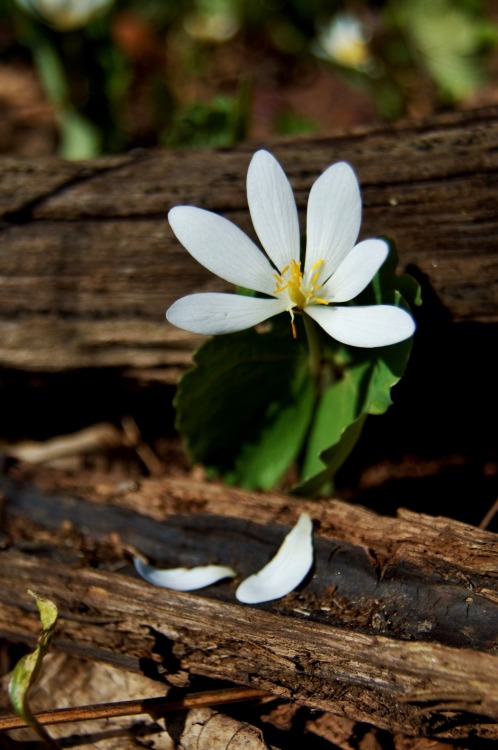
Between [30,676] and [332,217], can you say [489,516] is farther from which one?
[30,676]

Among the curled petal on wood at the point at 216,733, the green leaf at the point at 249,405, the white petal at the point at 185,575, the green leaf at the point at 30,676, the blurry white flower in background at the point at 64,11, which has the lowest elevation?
the curled petal on wood at the point at 216,733

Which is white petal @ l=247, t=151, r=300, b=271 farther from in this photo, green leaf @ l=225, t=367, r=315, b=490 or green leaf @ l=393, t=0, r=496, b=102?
green leaf @ l=393, t=0, r=496, b=102

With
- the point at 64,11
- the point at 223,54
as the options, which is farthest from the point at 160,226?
the point at 223,54

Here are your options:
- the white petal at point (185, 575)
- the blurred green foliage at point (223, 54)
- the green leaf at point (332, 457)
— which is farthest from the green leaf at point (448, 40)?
the white petal at point (185, 575)

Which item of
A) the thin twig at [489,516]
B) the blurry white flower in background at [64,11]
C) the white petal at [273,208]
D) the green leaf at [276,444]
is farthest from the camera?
the blurry white flower in background at [64,11]

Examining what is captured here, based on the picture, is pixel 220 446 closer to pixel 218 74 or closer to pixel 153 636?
pixel 153 636

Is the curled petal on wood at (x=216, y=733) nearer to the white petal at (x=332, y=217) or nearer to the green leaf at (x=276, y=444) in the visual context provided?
the green leaf at (x=276, y=444)
